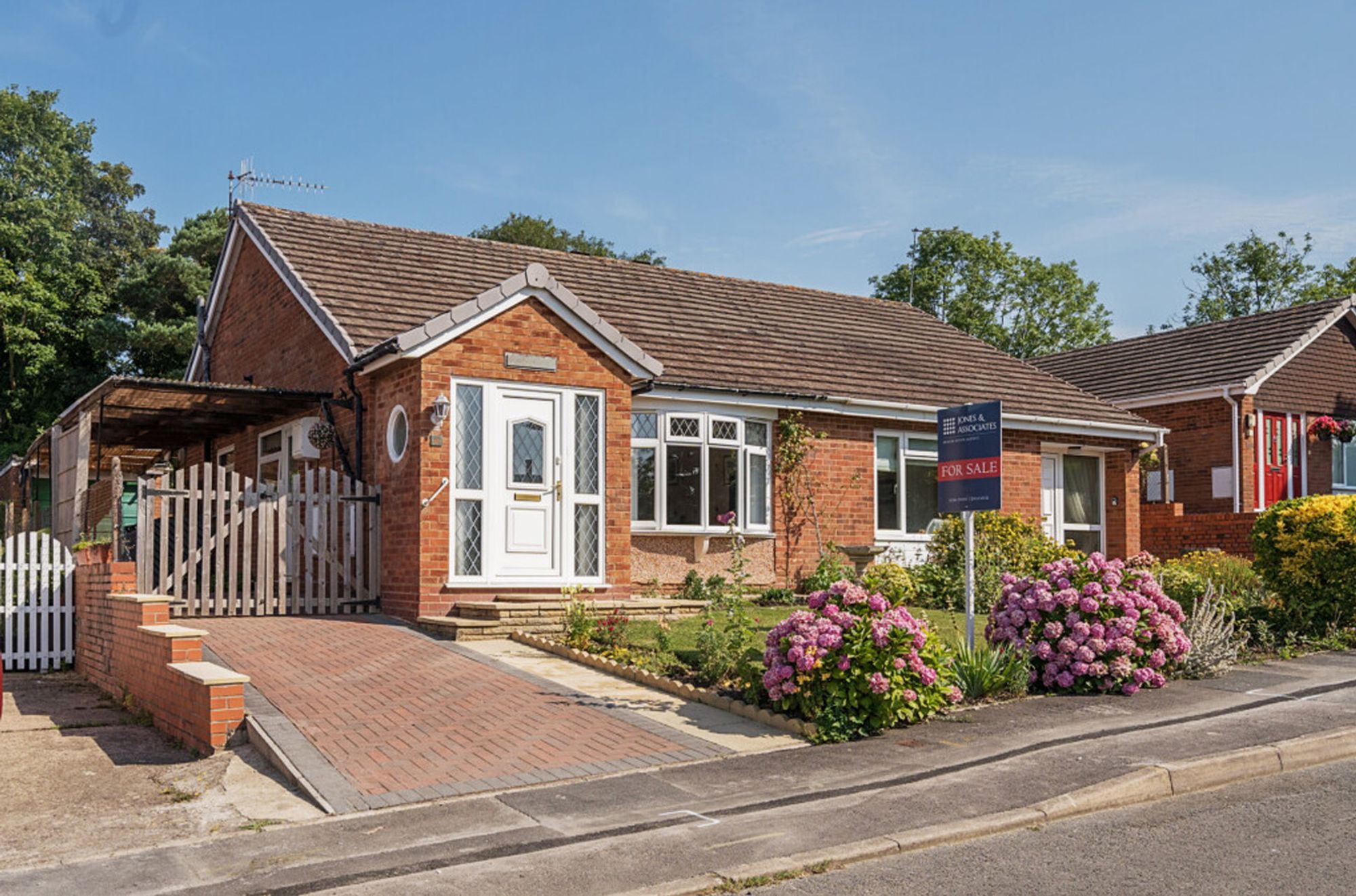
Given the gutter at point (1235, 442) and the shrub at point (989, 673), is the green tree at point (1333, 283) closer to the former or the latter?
the gutter at point (1235, 442)

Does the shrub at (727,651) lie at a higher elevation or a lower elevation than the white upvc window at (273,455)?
lower

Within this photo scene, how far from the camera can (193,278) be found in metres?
37.5

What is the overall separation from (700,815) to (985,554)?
1026 cm

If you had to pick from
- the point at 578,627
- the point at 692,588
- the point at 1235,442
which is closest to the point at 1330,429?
the point at 1235,442

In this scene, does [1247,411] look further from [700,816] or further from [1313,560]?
[700,816]

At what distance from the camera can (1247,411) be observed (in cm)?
2373

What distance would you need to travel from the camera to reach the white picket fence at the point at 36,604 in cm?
1245

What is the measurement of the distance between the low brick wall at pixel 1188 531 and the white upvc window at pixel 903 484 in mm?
5584

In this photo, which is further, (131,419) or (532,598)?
(131,419)

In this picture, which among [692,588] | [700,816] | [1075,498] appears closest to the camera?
[700,816]

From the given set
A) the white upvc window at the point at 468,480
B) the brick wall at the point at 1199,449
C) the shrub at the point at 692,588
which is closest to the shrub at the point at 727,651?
the white upvc window at the point at 468,480

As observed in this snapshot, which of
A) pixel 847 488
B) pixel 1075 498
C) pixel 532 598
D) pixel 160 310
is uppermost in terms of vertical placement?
pixel 160 310

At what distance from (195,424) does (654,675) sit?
34.8ft

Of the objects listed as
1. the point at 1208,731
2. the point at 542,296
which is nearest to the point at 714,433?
the point at 542,296
